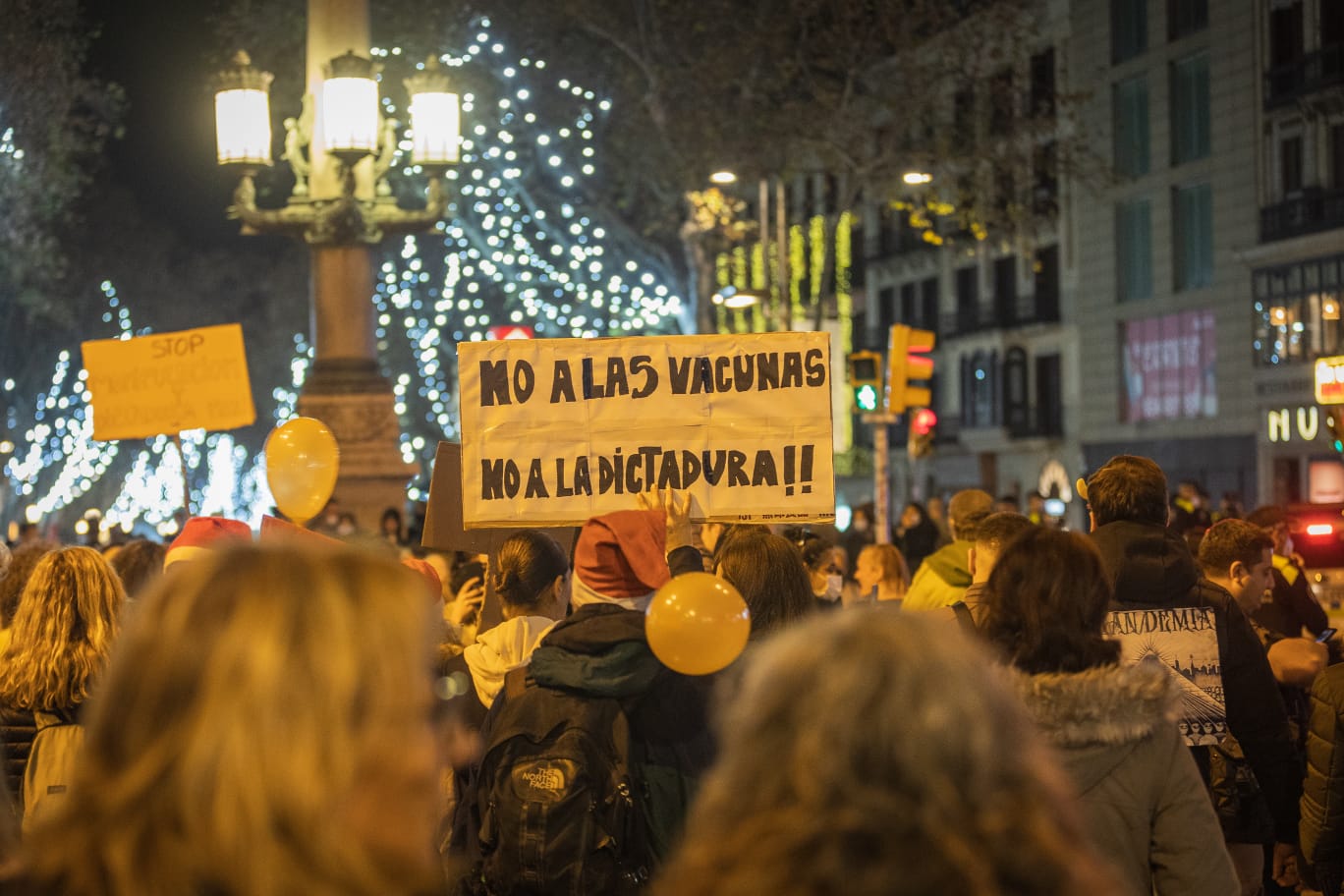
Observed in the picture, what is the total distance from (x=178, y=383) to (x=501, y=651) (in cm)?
567

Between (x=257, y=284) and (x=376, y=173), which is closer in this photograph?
(x=376, y=173)

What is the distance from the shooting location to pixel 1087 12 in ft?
142

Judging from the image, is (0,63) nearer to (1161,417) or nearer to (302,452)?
(302,452)

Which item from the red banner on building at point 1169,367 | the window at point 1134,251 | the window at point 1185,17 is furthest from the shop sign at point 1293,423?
the window at point 1185,17

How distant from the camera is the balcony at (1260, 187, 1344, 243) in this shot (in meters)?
35.2

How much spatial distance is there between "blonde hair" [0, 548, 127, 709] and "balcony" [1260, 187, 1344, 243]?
3360 cm

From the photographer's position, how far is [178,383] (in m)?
10.3

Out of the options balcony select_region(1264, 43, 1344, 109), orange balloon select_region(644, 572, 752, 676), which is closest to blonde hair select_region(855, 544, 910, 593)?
orange balloon select_region(644, 572, 752, 676)

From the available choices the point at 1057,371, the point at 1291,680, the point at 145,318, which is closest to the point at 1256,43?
the point at 1057,371

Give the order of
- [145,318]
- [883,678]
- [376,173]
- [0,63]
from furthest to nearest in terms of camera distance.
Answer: [145,318] → [0,63] → [376,173] → [883,678]

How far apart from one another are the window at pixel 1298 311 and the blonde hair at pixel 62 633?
3283cm

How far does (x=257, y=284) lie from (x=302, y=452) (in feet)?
138

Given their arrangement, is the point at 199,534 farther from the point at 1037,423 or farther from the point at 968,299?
the point at 968,299

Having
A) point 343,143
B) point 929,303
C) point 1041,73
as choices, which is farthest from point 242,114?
point 929,303
